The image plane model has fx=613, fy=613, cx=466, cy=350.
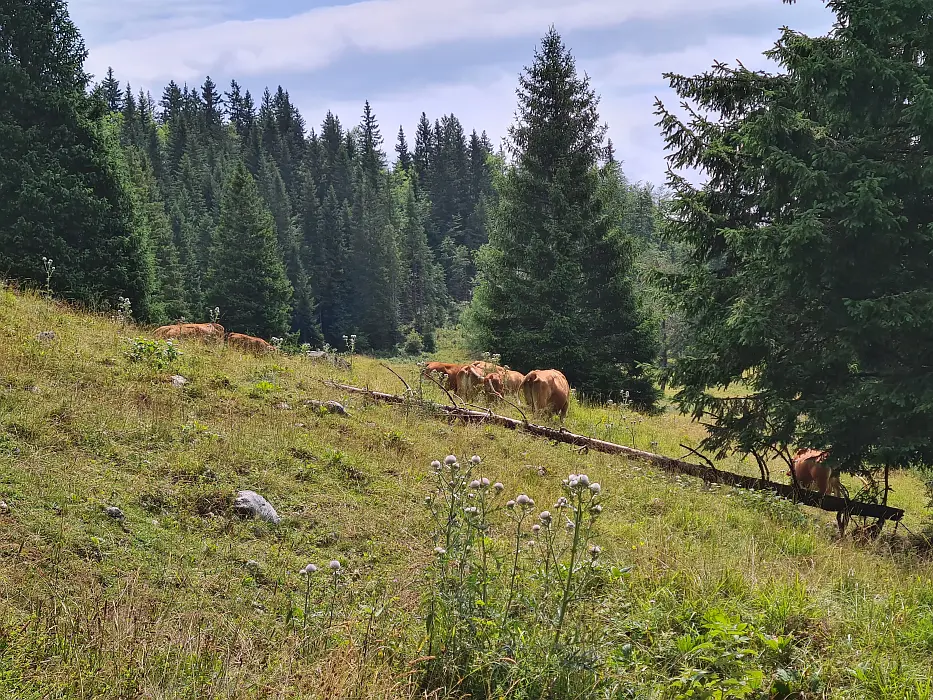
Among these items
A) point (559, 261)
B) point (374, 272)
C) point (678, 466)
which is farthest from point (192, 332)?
point (374, 272)

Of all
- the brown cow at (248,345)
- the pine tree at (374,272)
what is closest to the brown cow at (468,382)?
the brown cow at (248,345)

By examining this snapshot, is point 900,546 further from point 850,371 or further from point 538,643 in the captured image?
point 538,643

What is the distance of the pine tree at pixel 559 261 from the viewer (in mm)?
19219

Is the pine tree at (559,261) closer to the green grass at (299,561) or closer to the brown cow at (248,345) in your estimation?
the brown cow at (248,345)

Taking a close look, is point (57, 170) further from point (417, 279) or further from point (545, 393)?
point (417, 279)

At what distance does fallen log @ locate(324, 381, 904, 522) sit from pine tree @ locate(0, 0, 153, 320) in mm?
11497

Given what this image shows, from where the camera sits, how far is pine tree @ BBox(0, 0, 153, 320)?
55.4ft

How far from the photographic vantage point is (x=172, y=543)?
450cm

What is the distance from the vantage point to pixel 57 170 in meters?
17.5

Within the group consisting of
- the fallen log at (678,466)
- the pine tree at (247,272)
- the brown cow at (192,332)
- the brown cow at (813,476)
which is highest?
the pine tree at (247,272)

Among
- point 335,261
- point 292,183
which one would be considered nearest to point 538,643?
point 335,261

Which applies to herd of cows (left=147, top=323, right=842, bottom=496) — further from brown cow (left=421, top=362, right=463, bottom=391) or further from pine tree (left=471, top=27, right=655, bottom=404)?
pine tree (left=471, top=27, right=655, bottom=404)

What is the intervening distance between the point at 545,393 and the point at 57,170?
1525 cm

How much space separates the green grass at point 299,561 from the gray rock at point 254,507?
109 mm
